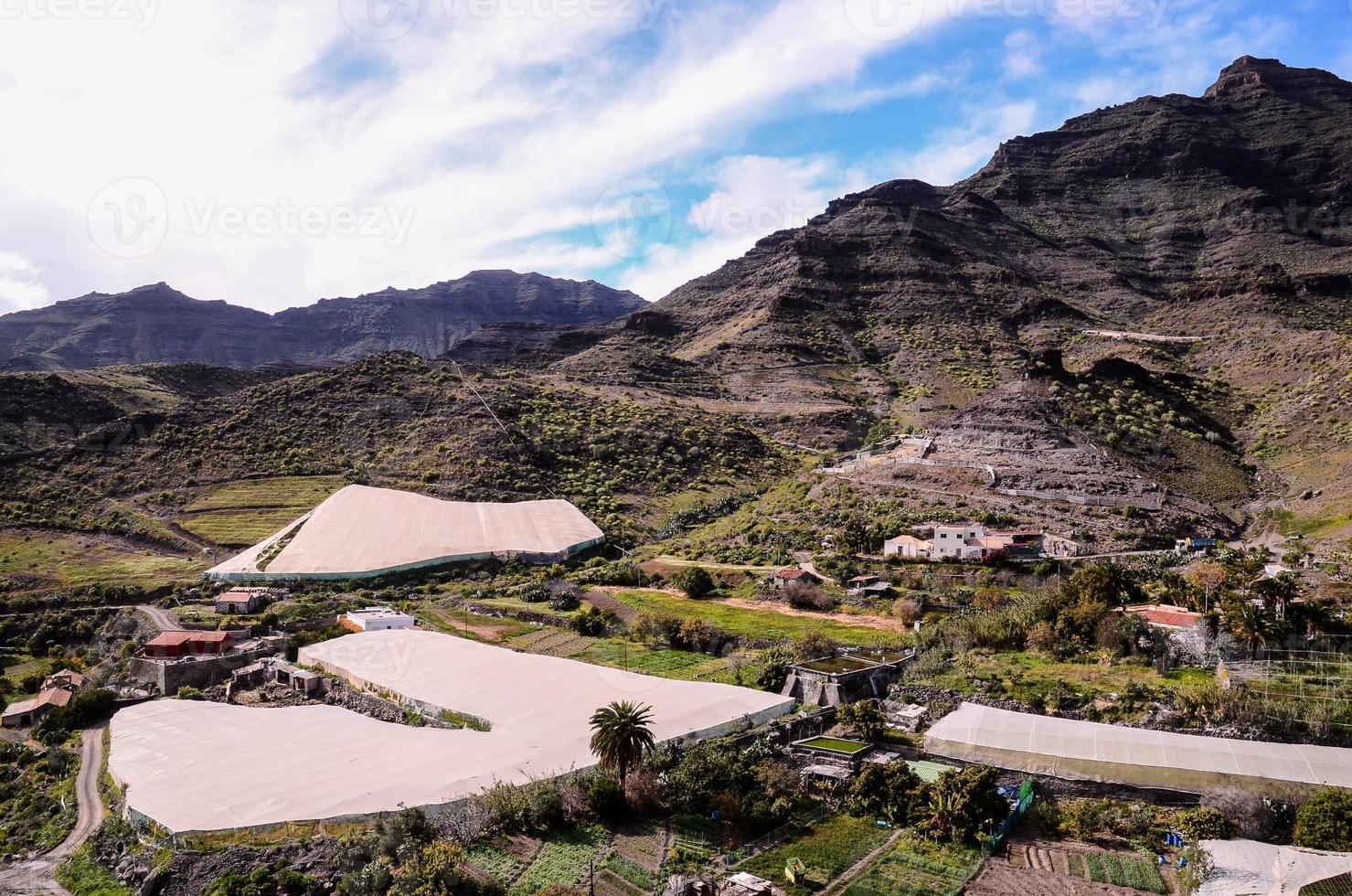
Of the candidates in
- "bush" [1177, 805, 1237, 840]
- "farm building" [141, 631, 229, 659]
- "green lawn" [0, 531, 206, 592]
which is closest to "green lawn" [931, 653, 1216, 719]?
"bush" [1177, 805, 1237, 840]

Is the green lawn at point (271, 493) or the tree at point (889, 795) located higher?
the green lawn at point (271, 493)

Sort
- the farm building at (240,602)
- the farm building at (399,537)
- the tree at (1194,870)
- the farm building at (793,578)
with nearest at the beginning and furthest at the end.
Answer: the tree at (1194,870) → the farm building at (793,578) → the farm building at (240,602) → the farm building at (399,537)

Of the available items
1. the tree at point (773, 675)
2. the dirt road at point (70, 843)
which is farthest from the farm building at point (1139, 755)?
the dirt road at point (70, 843)

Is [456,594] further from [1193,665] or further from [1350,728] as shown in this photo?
[1350,728]

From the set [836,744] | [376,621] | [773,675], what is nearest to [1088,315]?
[773,675]

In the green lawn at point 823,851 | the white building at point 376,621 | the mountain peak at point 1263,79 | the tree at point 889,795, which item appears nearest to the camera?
the green lawn at point 823,851

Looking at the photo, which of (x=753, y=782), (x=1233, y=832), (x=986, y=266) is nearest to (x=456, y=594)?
(x=753, y=782)

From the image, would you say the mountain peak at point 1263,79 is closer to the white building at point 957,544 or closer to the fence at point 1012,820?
the white building at point 957,544
